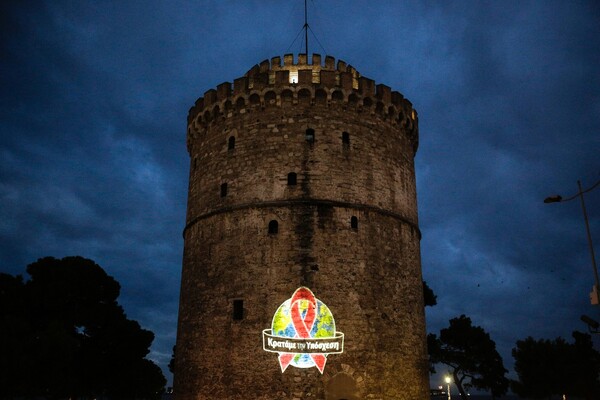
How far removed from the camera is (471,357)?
31.1 meters

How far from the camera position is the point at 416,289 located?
1822 centimetres

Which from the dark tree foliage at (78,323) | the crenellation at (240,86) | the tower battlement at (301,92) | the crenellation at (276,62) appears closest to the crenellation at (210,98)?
the tower battlement at (301,92)

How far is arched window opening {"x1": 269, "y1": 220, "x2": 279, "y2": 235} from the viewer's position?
54.9 ft

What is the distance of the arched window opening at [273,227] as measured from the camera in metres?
Answer: 16.7

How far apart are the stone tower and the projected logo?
1.7 inches

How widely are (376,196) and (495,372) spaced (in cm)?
1908

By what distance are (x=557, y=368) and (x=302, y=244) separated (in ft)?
105

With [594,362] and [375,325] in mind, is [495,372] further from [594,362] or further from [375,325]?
[375,325]

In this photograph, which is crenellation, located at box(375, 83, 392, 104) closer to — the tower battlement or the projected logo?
the tower battlement

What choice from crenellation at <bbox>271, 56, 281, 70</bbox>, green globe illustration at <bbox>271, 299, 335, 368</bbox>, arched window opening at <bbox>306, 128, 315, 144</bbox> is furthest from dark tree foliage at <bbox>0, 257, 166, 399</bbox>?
crenellation at <bbox>271, 56, 281, 70</bbox>

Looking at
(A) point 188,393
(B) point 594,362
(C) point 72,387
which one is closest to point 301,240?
(A) point 188,393

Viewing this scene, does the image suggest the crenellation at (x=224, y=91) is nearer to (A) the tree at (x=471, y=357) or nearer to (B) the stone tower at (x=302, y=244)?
(B) the stone tower at (x=302, y=244)

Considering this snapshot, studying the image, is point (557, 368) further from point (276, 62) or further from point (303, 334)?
point (276, 62)

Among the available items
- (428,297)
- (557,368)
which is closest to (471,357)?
(428,297)
